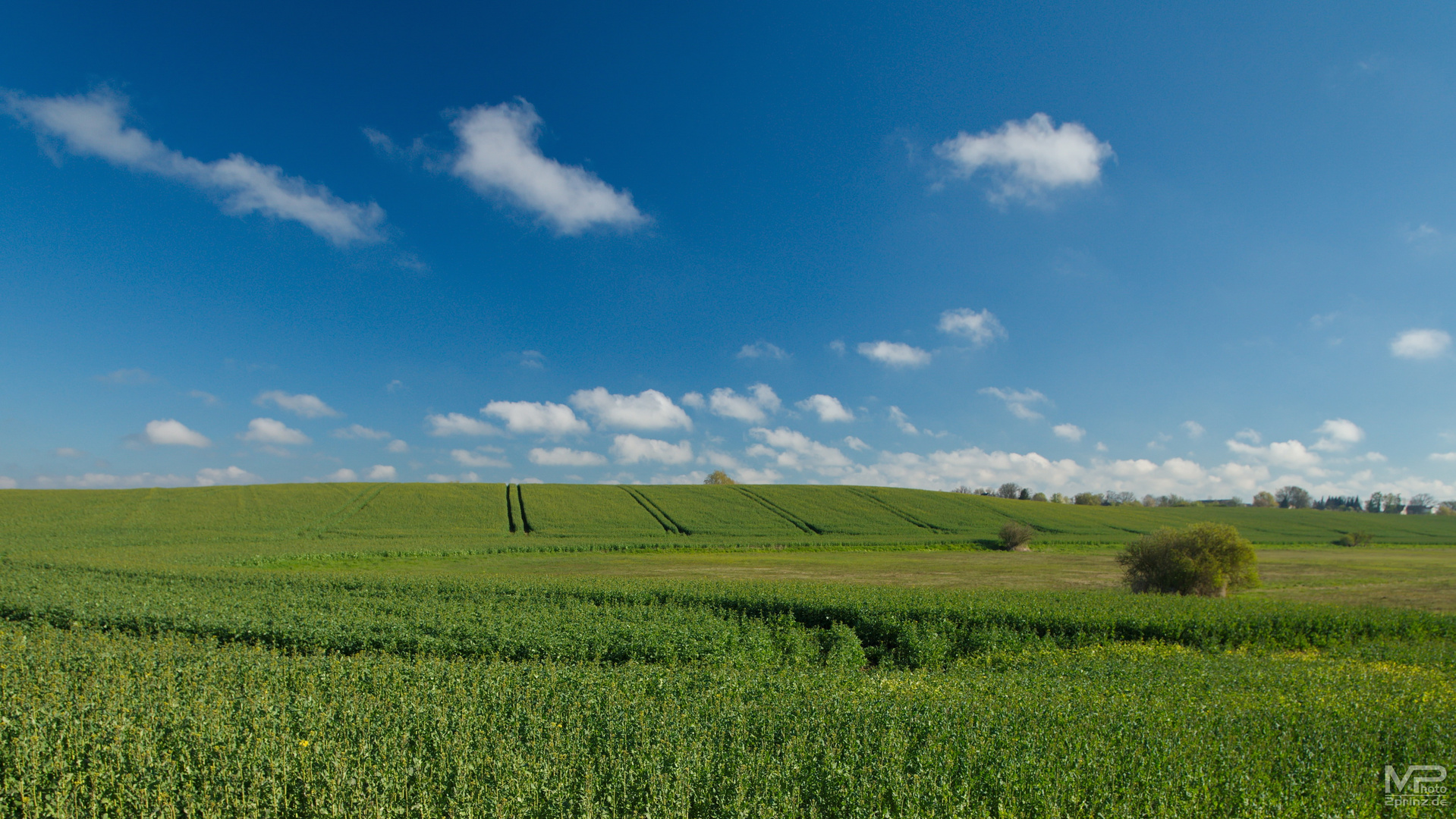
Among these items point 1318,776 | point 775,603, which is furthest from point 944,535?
point 1318,776

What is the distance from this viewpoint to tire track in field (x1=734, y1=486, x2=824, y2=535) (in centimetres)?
6919

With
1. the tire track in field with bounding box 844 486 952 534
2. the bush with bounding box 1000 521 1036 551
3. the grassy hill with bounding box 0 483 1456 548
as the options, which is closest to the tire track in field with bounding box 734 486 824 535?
the grassy hill with bounding box 0 483 1456 548

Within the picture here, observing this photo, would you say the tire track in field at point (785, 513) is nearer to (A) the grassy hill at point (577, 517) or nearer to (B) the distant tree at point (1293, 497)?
(A) the grassy hill at point (577, 517)

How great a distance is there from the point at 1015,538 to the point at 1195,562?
31.7 metres

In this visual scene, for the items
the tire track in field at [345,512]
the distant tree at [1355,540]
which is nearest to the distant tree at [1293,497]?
the distant tree at [1355,540]

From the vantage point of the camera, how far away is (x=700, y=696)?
9.59 meters

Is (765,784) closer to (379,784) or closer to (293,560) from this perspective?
(379,784)

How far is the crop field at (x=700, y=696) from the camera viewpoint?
20.0 feet

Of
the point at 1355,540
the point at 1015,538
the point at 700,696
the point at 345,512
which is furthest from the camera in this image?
the point at 1355,540

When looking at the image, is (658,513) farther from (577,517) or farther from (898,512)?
(898,512)

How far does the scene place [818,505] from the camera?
82562 mm

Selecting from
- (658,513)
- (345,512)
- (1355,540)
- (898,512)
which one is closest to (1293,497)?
(1355,540)

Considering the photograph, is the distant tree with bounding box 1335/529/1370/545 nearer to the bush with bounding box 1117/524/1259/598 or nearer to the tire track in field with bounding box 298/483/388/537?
the bush with bounding box 1117/524/1259/598

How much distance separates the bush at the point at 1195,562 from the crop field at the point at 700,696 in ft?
7.27
